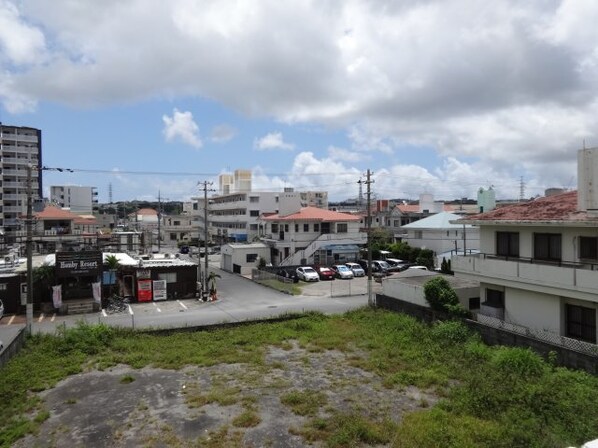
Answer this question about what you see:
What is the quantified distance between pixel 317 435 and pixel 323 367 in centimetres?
543

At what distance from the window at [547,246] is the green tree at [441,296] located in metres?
3.99

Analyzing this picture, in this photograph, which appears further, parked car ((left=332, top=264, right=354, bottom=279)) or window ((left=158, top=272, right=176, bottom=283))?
parked car ((left=332, top=264, right=354, bottom=279))

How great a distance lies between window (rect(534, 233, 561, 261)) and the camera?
18.6m

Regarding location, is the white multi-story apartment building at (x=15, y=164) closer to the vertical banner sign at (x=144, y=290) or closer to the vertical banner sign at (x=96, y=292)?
the vertical banner sign at (x=144, y=290)

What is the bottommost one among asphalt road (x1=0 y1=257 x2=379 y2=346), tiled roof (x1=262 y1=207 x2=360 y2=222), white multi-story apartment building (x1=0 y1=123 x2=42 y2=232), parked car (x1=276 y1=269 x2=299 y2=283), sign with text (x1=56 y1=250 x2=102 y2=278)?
asphalt road (x1=0 y1=257 x2=379 y2=346)

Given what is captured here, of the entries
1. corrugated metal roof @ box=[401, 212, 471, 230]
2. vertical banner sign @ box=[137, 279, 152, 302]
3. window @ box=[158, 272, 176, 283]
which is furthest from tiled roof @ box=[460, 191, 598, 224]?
corrugated metal roof @ box=[401, 212, 471, 230]

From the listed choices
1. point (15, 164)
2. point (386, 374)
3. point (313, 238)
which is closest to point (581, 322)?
point (386, 374)

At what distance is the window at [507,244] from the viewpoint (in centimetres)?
2045

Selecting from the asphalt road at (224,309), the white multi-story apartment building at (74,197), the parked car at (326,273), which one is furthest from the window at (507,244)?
the white multi-story apartment building at (74,197)

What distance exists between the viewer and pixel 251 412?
1227 cm

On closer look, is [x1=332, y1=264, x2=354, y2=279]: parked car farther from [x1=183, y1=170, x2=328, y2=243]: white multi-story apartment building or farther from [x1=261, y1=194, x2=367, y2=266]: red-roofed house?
[x1=183, y1=170, x2=328, y2=243]: white multi-story apartment building

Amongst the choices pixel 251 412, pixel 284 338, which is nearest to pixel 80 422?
pixel 251 412

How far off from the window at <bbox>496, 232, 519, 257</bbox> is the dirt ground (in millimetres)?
8932

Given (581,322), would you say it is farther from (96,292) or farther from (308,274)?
(96,292)
